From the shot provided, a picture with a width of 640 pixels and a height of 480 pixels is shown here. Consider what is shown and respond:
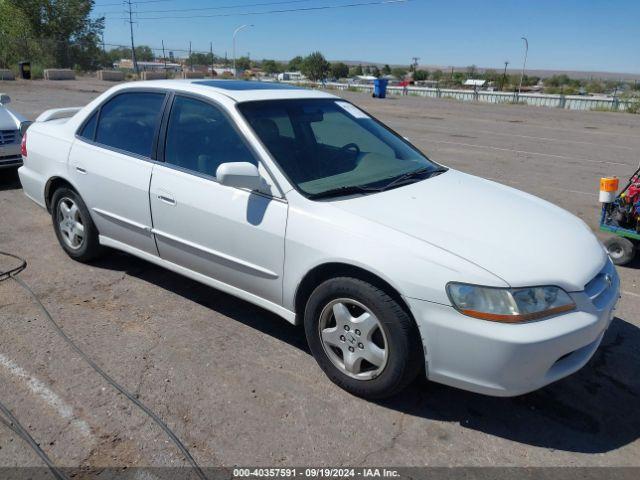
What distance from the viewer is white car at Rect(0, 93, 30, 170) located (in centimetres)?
733

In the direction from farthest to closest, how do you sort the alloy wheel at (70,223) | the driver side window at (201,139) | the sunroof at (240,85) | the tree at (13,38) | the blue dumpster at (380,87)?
the tree at (13,38), the blue dumpster at (380,87), the alloy wheel at (70,223), the sunroof at (240,85), the driver side window at (201,139)

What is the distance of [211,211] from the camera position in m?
3.49

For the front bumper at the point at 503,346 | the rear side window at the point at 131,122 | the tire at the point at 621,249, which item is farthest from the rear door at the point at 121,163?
the tire at the point at 621,249

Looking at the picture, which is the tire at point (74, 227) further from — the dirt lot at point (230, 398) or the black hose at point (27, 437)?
the black hose at point (27, 437)

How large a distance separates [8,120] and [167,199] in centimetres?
526

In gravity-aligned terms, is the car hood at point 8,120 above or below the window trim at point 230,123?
below

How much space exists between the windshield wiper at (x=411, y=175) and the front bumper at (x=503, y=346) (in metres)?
1.06

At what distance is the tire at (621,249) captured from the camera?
520 cm

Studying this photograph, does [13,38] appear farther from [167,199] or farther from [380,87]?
[167,199]

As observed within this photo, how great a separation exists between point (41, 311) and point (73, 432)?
60.1 inches

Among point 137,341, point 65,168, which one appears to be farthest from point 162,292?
point 65,168

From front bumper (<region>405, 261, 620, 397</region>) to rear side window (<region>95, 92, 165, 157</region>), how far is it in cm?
248

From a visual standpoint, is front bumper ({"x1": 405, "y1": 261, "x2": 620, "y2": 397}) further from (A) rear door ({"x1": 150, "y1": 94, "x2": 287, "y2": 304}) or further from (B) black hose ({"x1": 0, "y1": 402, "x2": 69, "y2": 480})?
(B) black hose ({"x1": 0, "y1": 402, "x2": 69, "y2": 480})

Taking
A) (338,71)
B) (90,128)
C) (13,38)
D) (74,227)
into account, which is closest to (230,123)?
(90,128)
